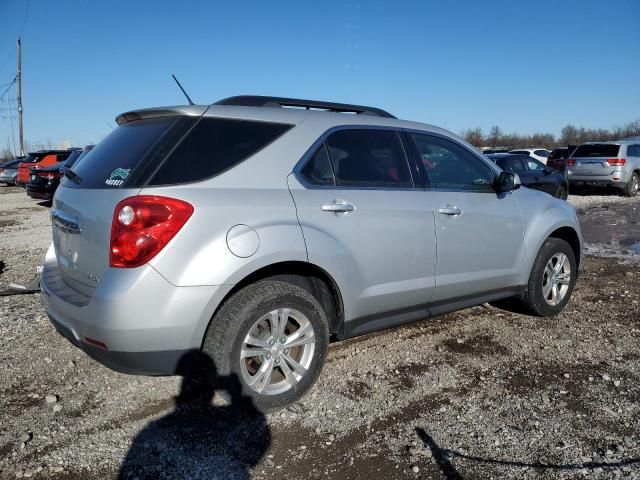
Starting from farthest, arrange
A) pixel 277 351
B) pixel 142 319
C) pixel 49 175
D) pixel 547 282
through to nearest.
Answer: pixel 49 175, pixel 547 282, pixel 277 351, pixel 142 319

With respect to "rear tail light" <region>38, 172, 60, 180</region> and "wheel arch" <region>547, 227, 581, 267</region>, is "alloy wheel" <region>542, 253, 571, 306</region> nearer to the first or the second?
"wheel arch" <region>547, 227, 581, 267</region>

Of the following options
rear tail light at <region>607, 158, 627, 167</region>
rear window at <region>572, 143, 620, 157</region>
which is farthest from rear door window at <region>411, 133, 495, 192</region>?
rear window at <region>572, 143, 620, 157</region>

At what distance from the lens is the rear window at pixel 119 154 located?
112 inches

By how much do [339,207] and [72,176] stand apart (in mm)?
1689

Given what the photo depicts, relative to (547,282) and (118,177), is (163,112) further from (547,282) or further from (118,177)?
(547,282)

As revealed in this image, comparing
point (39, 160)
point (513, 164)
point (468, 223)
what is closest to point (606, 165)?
point (513, 164)

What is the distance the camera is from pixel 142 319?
254cm

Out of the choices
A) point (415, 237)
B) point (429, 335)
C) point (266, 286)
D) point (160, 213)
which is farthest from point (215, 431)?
point (429, 335)

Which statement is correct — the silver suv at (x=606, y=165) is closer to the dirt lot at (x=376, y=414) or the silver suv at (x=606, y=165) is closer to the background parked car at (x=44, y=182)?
the dirt lot at (x=376, y=414)

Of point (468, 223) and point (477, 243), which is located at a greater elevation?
point (468, 223)

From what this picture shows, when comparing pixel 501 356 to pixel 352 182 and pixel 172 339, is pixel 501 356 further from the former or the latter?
pixel 172 339

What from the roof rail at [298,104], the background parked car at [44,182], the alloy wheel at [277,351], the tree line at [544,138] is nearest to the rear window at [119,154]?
the roof rail at [298,104]

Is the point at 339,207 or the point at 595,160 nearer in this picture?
the point at 339,207

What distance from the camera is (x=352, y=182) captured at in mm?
3316
